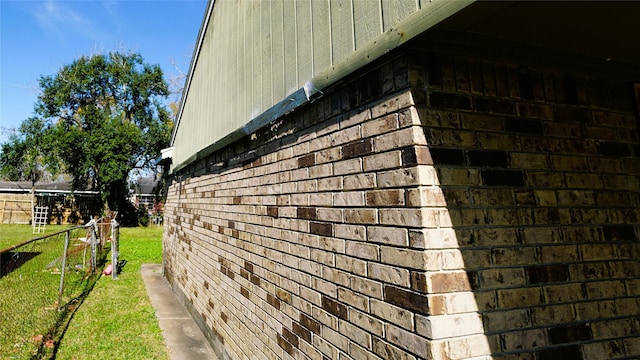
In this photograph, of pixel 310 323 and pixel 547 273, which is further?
pixel 310 323

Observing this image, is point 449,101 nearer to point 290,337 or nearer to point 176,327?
point 290,337

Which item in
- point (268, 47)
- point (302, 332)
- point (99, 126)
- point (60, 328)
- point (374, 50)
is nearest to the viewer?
point (374, 50)

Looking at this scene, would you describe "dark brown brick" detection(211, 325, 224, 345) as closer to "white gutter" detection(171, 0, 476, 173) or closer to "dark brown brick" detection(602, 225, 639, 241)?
"white gutter" detection(171, 0, 476, 173)

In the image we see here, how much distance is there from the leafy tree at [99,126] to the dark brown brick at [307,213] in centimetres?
2686

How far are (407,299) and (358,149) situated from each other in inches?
32.3

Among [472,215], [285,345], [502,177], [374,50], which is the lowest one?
[285,345]

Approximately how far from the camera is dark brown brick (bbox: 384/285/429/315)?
4.62 ft

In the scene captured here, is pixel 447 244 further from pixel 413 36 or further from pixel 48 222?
pixel 48 222

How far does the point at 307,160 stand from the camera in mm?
2422

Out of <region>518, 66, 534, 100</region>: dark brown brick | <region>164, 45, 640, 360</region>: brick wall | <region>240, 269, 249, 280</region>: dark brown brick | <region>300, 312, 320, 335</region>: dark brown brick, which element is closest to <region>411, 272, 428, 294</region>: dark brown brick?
<region>164, 45, 640, 360</region>: brick wall

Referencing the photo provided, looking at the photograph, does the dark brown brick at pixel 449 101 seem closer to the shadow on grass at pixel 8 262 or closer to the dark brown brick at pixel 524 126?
the dark brown brick at pixel 524 126

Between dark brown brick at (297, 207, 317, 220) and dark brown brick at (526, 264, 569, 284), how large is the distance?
Result: 49.9 inches

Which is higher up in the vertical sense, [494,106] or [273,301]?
[494,106]

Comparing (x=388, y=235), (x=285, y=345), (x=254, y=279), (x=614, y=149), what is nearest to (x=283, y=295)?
(x=285, y=345)
